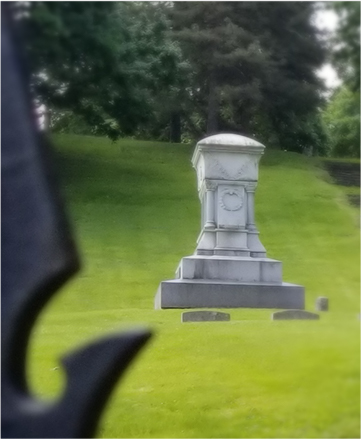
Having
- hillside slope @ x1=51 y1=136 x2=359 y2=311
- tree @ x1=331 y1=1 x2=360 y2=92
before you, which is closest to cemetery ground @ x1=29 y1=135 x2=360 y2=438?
hillside slope @ x1=51 y1=136 x2=359 y2=311

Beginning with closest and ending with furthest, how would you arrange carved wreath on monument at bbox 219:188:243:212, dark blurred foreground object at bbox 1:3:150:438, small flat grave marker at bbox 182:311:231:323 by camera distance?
dark blurred foreground object at bbox 1:3:150:438
small flat grave marker at bbox 182:311:231:323
carved wreath on monument at bbox 219:188:243:212

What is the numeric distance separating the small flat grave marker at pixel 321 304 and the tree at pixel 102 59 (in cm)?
89

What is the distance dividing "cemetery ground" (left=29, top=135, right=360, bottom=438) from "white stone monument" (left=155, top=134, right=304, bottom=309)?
0.05 metres

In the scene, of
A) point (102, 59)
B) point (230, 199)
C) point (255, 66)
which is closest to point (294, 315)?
point (230, 199)

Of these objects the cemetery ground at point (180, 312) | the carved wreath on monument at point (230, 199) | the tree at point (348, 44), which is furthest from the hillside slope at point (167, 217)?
the tree at point (348, 44)

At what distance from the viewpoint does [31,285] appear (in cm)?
211

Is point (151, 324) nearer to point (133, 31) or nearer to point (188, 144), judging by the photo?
point (188, 144)

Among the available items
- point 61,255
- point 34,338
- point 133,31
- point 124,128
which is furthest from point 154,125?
point 34,338

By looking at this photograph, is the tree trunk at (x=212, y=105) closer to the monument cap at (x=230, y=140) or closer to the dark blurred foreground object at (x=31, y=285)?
the monument cap at (x=230, y=140)

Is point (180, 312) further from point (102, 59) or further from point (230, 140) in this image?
point (102, 59)

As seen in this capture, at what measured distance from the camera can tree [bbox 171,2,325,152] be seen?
2.49 metres

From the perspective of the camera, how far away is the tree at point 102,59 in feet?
7.41

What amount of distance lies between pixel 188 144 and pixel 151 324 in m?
0.66

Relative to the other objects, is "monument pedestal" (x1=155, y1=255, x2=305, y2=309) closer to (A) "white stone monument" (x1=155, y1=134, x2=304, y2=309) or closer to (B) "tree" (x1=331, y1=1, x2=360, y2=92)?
(A) "white stone monument" (x1=155, y1=134, x2=304, y2=309)
